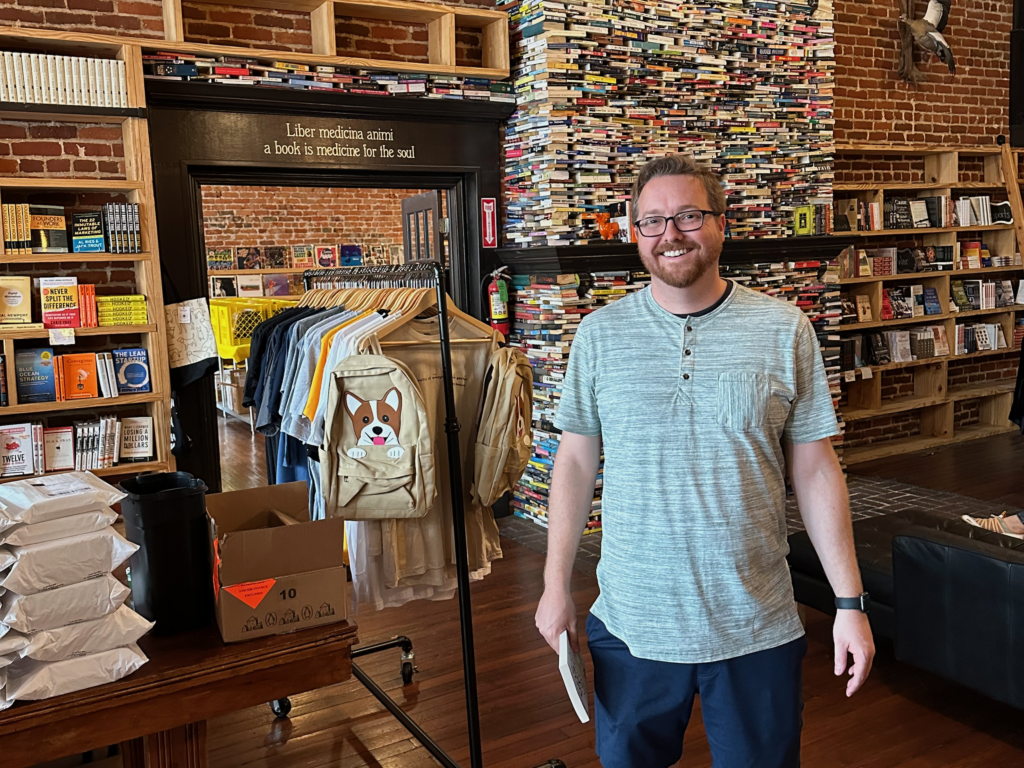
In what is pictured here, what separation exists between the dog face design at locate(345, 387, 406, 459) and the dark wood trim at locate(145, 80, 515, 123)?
8.94ft

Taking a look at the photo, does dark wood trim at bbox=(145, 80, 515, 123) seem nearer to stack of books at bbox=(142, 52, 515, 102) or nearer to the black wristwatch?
stack of books at bbox=(142, 52, 515, 102)

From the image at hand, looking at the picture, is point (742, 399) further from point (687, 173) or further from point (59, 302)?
point (59, 302)

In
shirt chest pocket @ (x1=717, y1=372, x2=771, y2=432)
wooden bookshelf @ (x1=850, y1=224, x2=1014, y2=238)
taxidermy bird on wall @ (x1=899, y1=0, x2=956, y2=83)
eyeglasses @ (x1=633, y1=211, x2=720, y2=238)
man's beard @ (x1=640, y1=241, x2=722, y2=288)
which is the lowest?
shirt chest pocket @ (x1=717, y1=372, x2=771, y2=432)

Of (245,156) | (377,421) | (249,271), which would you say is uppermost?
(245,156)

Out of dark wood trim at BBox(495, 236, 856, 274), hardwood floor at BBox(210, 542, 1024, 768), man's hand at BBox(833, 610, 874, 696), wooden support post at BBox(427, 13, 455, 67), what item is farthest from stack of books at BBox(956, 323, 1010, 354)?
man's hand at BBox(833, 610, 874, 696)

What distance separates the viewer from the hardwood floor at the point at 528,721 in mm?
3053

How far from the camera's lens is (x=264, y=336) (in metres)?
3.65

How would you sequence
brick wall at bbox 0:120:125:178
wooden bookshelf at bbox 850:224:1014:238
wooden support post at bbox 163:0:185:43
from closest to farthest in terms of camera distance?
brick wall at bbox 0:120:125:178, wooden support post at bbox 163:0:185:43, wooden bookshelf at bbox 850:224:1014:238

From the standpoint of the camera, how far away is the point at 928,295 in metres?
7.81

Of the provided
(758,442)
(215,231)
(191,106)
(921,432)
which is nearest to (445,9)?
(191,106)

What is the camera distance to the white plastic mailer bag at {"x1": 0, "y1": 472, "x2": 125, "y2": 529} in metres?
1.83

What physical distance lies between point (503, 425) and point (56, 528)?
1456 mm

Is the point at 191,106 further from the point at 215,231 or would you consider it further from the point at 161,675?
the point at 215,231

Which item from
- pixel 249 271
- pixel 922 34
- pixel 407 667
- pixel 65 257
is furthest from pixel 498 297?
pixel 249 271
